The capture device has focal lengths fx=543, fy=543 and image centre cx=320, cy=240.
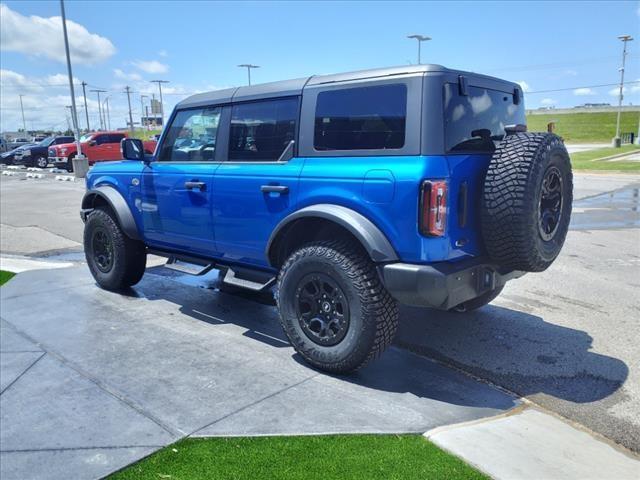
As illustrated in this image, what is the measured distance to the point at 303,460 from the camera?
2750 mm

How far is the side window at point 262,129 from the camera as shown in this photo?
4.16 meters

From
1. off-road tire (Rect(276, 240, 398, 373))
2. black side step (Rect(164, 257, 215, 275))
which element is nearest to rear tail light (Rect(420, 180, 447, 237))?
off-road tire (Rect(276, 240, 398, 373))

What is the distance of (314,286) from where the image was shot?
3865 mm

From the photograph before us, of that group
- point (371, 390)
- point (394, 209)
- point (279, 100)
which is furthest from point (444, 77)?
point (371, 390)

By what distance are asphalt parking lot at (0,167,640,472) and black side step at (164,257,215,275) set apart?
0.47m

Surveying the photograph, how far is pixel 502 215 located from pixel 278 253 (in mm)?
1713

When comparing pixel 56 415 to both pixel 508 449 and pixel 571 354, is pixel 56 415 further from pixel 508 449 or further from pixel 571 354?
pixel 571 354

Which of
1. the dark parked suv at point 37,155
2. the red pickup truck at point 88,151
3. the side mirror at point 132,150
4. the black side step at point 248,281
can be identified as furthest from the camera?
the dark parked suv at point 37,155

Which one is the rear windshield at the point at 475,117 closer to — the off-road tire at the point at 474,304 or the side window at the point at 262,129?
the side window at the point at 262,129

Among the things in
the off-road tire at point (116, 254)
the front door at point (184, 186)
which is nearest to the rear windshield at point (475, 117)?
the front door at point (184, 186)

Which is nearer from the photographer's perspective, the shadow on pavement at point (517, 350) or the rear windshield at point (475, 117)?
the rear windshield at point (475, 117)

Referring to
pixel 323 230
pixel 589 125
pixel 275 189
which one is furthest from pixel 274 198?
pixel 589 125

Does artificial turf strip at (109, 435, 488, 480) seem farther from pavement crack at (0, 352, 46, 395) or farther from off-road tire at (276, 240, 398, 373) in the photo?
pavement crack at (0, 352, 46, 395)

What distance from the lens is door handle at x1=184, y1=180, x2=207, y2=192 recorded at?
4629 mm
